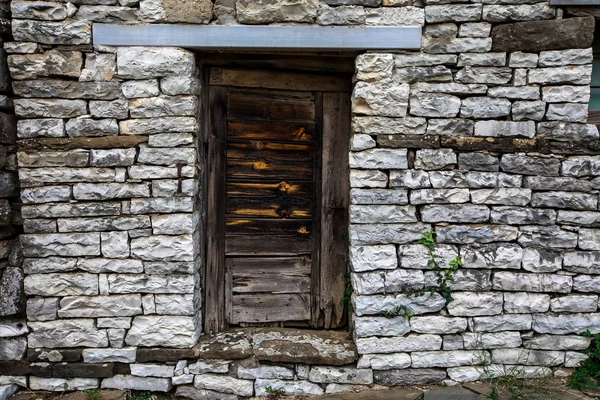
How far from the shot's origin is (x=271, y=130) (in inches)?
129

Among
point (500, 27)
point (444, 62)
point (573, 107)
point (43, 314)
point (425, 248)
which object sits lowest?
point (43, 314)

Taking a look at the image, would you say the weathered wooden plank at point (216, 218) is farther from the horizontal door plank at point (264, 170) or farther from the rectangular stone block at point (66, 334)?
the rectangular stone block at point (66, 334)

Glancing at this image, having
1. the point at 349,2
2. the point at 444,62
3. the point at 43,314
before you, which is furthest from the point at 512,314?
the point at 43,314

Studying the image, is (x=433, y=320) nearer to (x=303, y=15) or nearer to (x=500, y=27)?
(x=500, y=27)

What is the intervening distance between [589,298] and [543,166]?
38.3 inches

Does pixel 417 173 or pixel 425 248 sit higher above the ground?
pixel 417 173

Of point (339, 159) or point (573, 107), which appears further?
point (339, 159)

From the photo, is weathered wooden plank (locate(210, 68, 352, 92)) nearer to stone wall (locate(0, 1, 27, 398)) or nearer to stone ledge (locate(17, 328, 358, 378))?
stone wall (locate(0, 1, 27, 398))

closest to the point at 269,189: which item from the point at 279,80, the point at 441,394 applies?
the point at 279,80

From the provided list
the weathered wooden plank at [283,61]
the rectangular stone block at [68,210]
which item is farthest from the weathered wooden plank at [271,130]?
the rectangular stone block at [68,210]

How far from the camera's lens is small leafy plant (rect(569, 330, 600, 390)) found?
2.94 metres

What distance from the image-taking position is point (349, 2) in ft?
9.39

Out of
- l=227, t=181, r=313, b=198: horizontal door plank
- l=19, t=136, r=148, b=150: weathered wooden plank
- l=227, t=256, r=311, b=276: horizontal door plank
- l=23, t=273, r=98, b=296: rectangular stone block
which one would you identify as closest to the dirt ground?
l=23, t=273, r=98, b=296: rectangular stone block

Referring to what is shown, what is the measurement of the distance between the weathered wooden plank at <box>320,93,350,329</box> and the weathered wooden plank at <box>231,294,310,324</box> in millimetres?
288
